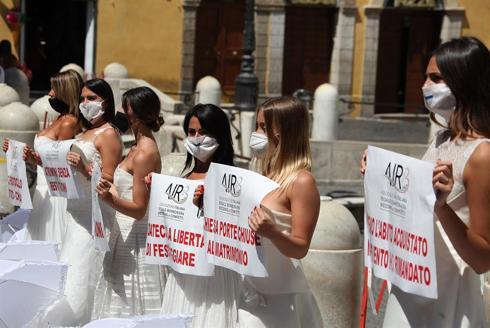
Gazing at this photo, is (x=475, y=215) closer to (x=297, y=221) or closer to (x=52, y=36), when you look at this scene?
(x=297, y=221)

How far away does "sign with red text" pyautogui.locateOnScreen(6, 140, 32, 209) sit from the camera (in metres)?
7.92

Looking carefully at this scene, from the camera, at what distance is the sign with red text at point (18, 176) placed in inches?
312

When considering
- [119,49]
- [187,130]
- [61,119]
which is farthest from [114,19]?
[187,130]

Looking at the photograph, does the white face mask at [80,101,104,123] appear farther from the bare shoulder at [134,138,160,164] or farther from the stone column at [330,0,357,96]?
the stone column at [330,0,357,96]

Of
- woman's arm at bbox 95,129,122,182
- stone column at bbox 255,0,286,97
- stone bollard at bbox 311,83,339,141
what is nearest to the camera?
woman's arm at bbox 95,129,122,182

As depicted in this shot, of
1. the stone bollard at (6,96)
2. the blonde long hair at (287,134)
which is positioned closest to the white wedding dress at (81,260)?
the blonde long hair at (287,134)

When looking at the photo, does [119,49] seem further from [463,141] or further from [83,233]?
[463,141]

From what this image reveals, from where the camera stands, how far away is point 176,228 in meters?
5.71

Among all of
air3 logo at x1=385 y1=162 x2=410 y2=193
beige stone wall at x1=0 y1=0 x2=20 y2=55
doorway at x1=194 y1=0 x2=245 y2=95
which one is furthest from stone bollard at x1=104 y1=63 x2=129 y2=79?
air3 logo at x1=385 y1=162 x2=410 y2=193

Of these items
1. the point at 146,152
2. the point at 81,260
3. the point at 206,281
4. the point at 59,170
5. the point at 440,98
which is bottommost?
the point at 81,260

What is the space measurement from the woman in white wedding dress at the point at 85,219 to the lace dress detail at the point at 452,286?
2.96m

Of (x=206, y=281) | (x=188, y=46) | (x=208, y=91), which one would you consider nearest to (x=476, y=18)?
(x=188, y=46)

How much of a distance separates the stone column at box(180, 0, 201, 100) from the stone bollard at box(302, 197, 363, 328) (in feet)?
80.3

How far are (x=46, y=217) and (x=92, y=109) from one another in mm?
1387
